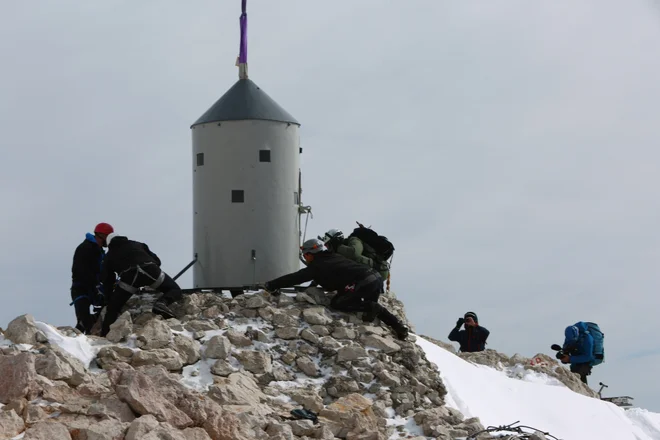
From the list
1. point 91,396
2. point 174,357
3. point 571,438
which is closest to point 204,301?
point 174,357

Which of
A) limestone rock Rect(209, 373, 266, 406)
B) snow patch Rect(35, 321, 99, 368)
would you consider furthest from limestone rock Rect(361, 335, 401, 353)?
snow patch Rect(35, 321, 99, 368)

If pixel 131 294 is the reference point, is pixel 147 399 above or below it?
below

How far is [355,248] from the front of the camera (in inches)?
592

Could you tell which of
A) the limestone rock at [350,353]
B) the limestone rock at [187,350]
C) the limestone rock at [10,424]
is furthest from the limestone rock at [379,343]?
the limestone rock at [10,424]

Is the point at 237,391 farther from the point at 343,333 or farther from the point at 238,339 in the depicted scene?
the point at 343,333

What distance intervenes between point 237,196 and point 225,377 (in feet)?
11.0

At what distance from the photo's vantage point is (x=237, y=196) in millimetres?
15133

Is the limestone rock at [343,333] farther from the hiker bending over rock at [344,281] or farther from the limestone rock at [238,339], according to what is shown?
the limestone rock at [238,339]

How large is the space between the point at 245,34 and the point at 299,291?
4050mm

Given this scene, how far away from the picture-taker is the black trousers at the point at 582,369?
18188mm

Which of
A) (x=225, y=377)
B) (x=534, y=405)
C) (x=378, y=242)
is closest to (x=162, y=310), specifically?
(x=225, y=377)

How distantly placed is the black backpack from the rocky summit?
0.84 metres

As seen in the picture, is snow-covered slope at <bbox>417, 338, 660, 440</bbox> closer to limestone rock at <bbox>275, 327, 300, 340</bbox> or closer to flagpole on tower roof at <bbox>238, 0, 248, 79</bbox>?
limestone rock at <bbox>275, 327, 300, 340</bbox>

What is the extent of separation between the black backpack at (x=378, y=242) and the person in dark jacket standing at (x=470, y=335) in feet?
10.0
